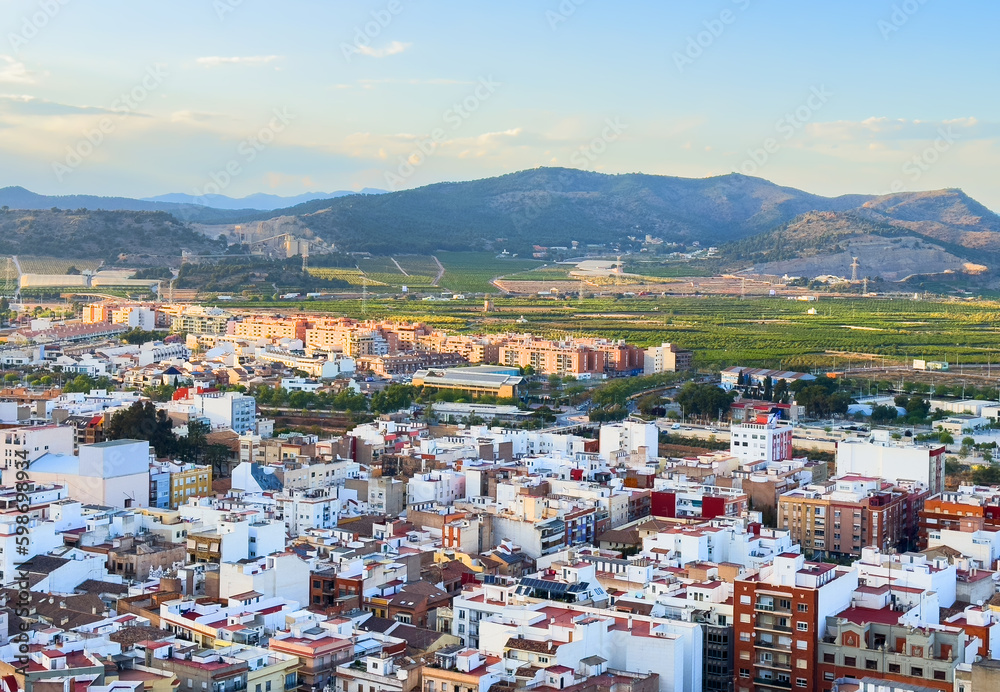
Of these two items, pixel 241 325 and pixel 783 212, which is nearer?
pixel 241 325

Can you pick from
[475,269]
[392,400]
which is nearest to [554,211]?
[475,269]

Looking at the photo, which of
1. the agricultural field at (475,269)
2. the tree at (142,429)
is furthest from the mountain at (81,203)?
the tree at (142,429)

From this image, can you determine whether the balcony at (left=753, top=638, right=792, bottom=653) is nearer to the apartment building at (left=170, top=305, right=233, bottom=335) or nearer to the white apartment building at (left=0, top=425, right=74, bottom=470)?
the white apartment building at (left=0, top=425, right=74, bottom=470)

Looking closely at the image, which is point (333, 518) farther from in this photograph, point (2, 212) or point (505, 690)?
point (2, 212)

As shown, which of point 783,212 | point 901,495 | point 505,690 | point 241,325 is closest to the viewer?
point 505,690

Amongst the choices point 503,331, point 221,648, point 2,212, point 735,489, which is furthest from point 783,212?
point 221,648

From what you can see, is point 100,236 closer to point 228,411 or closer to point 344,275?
point 344,275
